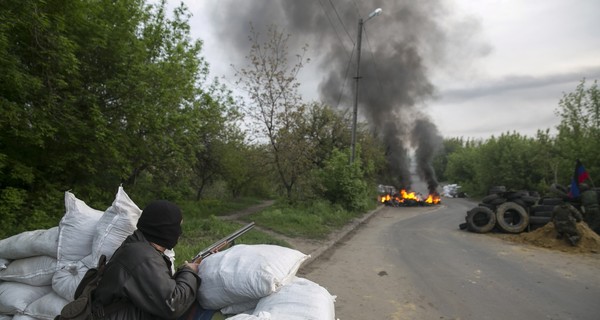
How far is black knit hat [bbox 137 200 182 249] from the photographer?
Result: 2.31 metres

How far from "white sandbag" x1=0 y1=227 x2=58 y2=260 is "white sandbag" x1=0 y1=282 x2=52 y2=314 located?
0.85 ft

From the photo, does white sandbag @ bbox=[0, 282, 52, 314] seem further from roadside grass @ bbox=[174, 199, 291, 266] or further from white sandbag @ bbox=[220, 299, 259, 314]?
roadside grass @ bbox=[174, 199, 291, 266]

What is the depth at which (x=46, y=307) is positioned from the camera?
3113mm

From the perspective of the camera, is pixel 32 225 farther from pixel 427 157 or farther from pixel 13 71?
pixel 427 157

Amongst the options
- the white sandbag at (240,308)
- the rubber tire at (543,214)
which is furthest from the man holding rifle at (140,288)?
the rubber tire at (543,214)

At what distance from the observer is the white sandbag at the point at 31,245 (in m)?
3.26

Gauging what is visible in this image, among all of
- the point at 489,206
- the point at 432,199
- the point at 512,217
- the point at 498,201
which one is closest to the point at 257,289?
the point at 512,217

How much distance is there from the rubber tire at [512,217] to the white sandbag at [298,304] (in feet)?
37.0

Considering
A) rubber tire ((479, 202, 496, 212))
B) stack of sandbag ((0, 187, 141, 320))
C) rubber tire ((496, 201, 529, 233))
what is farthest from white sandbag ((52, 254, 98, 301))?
rubber tire ((479, 202, 496, 212))

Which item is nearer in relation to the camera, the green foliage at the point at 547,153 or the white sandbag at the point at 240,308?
the white sandbag at the point at 240,308

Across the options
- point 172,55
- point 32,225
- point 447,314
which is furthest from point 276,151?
point 447,314

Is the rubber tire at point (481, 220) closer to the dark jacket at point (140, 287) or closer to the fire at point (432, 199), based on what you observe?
the dark jacket at point (140, 287)

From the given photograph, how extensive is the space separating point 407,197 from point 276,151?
15385 millimetres

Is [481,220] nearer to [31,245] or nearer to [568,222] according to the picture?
[568,222]
